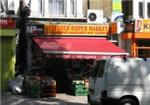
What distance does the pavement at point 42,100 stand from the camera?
21.1m

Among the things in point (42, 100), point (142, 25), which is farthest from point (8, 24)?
point (142, 25)

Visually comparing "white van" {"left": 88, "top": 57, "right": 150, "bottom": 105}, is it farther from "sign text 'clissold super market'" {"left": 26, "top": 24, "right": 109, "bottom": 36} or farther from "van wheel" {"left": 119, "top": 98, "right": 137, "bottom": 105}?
"sign text 'clissold super market'" {"left": 26, "top": 24, "right": 109, "bottom": 36}

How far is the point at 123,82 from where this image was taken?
1727cm

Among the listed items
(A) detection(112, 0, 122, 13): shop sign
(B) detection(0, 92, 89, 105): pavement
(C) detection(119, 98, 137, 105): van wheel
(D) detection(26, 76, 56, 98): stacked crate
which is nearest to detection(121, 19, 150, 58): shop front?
(A) detection(112, 0, 122, 13): shop sign

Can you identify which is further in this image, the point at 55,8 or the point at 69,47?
the point at 55,8

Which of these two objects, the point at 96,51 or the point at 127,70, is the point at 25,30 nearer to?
the point at 96,51

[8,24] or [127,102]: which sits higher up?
[8,24]

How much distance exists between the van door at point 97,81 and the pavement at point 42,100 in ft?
10.4

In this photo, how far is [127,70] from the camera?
1747 centimetres

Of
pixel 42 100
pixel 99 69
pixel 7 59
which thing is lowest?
pixel 42 100

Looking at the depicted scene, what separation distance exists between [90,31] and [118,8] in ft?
6.90

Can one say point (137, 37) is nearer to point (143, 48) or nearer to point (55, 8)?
point (143, 48)

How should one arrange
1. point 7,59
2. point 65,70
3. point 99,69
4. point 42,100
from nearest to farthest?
1. point 99,69
2. point 42,100
3. point 7,59
4. point 65,70

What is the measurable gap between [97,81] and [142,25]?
9471 mm
